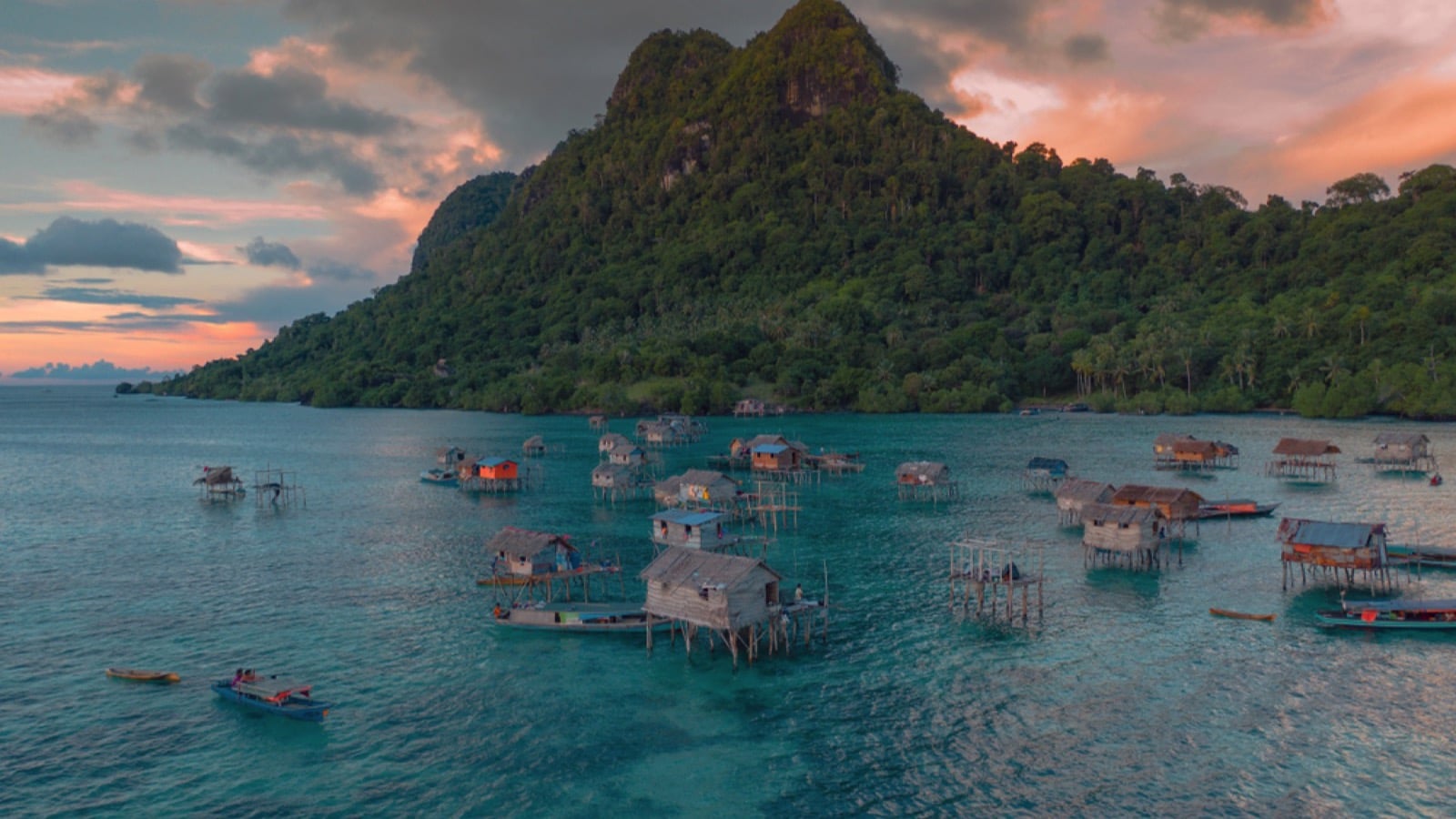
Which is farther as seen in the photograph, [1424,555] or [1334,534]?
[1424,555]

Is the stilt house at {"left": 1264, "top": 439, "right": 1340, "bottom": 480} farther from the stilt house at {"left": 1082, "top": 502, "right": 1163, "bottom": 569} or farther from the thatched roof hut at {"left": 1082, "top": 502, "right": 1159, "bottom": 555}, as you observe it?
the thatched roof hut at {"left": 1082, "top": 502, "right": 1159, "bottom": 555}

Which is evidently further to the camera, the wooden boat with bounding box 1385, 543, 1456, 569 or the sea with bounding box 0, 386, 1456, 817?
the wooden boat with bounding box 1385, 543, 1456, 569

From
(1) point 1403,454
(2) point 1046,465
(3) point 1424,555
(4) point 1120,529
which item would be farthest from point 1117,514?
(1) point 1403,454

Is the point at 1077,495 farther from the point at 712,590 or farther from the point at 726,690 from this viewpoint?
the point at 726,690

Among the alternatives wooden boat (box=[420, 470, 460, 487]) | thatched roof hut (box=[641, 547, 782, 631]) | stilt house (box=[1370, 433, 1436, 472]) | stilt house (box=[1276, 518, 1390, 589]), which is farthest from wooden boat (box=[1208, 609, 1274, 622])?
wooden boat (box=[420, 470, 460, 487])

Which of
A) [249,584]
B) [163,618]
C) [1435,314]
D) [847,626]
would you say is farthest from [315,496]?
[1435,314]

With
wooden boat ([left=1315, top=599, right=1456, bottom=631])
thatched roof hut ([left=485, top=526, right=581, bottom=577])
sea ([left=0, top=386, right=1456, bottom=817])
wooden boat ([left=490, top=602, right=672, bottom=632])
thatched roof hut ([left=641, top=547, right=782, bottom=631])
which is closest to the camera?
sea ([left=0, top=386, right=1456, bottom=817])

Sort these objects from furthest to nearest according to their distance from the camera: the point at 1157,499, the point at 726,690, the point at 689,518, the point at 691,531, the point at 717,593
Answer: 1. the point at 1157,499
2. the point at 689,518
3. the point at 691,531
4. the point at 717,593
5. the point at 726,690
